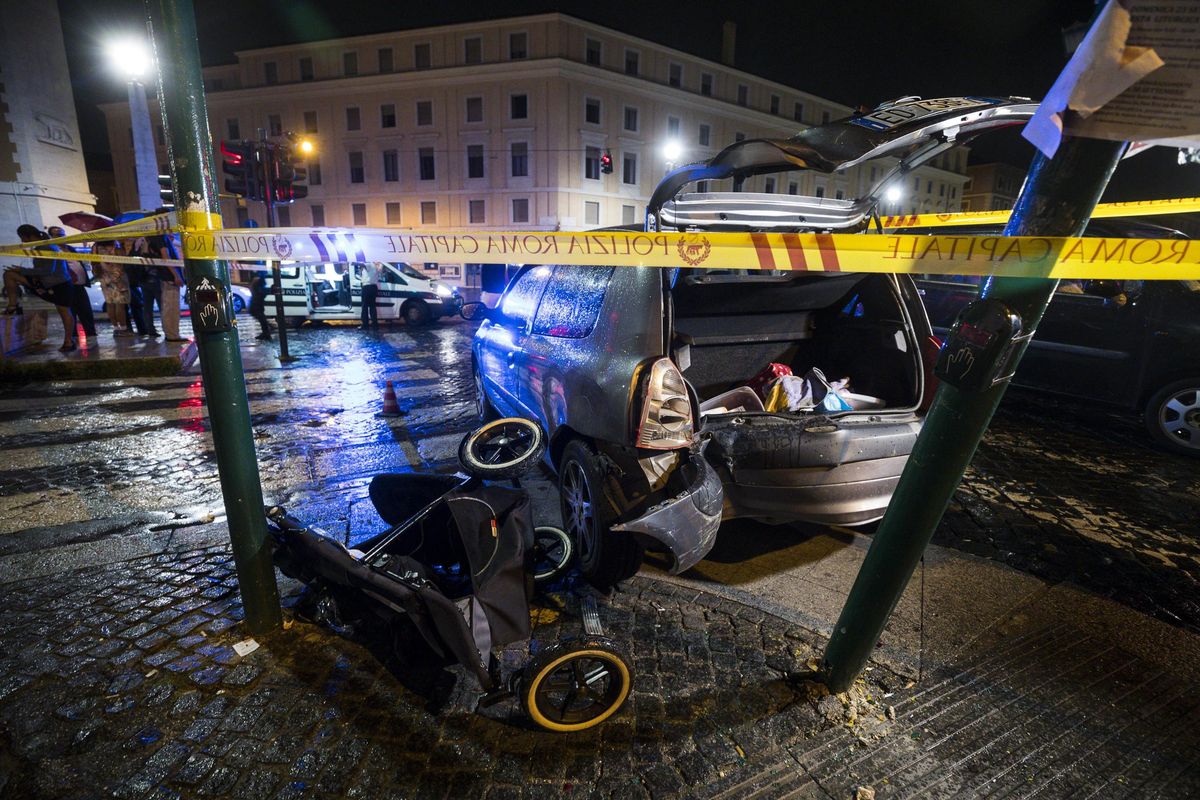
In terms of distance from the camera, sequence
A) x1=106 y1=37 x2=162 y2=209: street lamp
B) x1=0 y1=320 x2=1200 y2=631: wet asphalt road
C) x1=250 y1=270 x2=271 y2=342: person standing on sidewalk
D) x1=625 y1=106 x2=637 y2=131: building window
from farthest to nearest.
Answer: x1=625 y1=106 x2=637 y2=131: building window < x1=106 y1=37 x2=162 y2=209: street lamp < x1=250 y1=270 x2=271 y2=342: person standing on sidewalk < x1=0 y1=320 x2=1200 y2=631: wet asphalt road

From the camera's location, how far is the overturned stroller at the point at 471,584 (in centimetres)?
211

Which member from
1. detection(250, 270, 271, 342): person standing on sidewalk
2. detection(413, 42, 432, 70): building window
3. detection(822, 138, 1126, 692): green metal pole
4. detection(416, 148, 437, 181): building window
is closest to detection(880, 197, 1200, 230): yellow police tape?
detection(822, 138, 1126, 692): green metal pole

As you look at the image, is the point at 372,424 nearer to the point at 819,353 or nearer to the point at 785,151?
the point at 819,353

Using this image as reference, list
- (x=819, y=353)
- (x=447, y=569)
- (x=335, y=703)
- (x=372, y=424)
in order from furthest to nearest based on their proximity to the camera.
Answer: (x=372, y=424) → (x=819, y=353) → (x=447, y=569) → (x=335, y=703)

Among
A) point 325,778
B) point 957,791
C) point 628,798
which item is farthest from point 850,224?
point 325,778

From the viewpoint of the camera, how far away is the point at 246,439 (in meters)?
2.45

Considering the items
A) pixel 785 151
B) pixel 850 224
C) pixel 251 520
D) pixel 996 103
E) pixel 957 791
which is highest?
pixel 996 103

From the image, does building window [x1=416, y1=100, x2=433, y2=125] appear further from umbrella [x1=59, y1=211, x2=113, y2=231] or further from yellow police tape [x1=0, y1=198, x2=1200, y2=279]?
yellow police tape [x1=0, y1=198, x2=1200, y2=279]

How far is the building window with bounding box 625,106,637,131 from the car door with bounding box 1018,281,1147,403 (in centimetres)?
4011

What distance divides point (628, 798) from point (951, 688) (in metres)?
1.46

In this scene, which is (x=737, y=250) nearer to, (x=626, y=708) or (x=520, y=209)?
(x=626, y=708)

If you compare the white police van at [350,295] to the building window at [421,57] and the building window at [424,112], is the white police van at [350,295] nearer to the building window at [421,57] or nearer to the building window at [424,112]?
the building window at [424,112]

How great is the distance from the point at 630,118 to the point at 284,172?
36.8 meters

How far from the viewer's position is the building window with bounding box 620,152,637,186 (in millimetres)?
41750
